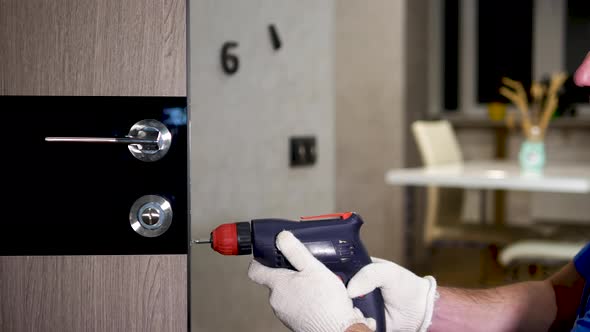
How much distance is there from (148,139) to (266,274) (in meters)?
0.27

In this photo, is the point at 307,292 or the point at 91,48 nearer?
the point at 307,292

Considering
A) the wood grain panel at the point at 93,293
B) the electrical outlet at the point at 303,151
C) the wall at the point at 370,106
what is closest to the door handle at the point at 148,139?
the wood grain panel at the point at 93,293

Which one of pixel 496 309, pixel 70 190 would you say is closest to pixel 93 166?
pixel 70 190

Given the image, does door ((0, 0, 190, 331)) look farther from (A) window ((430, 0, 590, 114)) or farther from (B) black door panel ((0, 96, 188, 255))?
(A) window ((430, 0, 590, 114))

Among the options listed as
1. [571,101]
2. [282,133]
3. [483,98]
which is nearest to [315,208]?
[282,133]

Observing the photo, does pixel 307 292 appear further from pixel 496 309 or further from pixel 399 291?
pixel 496 309

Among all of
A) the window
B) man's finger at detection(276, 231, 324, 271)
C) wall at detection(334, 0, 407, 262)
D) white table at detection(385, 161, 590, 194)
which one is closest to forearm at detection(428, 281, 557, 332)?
man's finger at detection(276, 231, 324, 271)

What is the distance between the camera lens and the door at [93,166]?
1.12m

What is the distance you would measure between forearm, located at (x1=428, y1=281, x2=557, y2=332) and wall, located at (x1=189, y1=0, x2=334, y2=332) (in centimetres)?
78

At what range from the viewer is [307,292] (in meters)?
1.01

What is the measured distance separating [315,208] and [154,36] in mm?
1271

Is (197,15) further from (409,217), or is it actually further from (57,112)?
(409,217)

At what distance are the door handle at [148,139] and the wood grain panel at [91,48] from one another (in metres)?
0.05

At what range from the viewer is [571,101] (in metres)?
5.41
